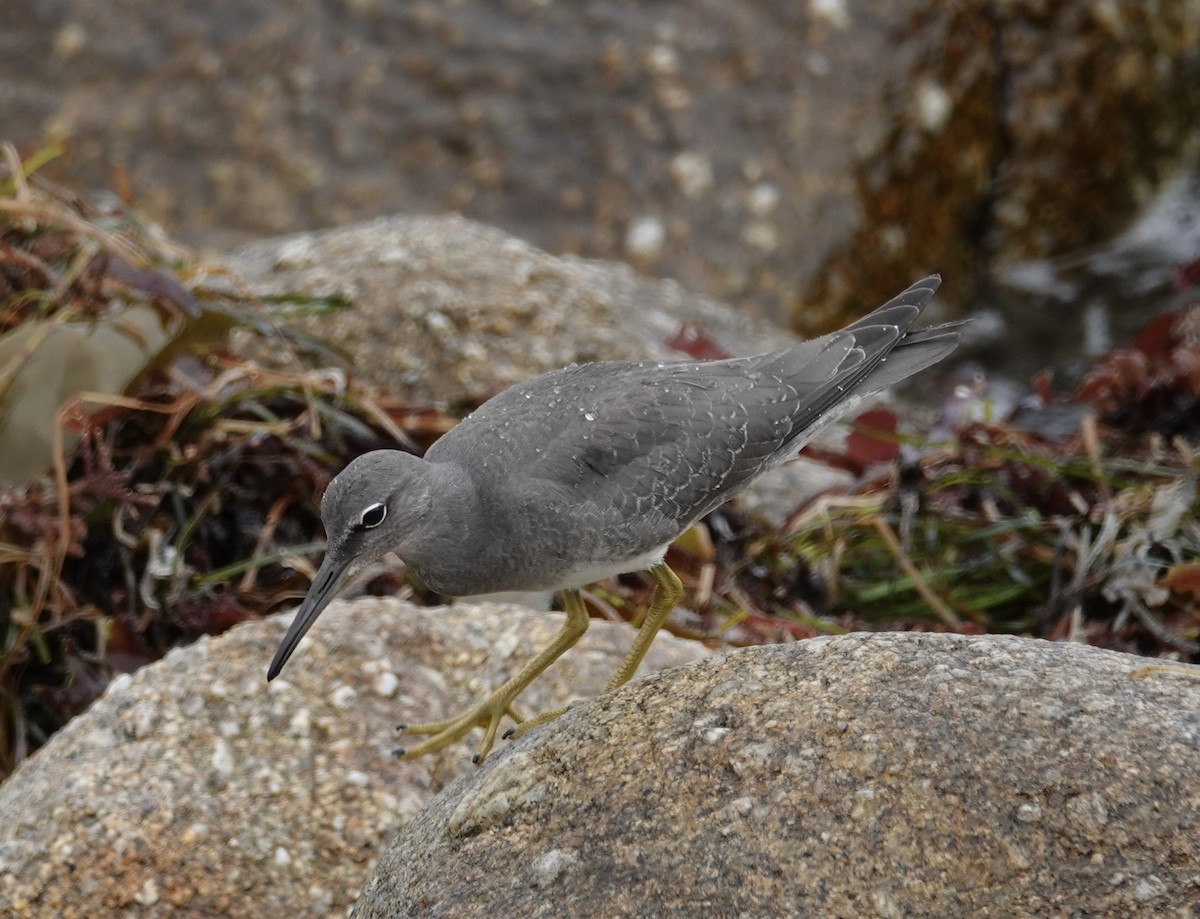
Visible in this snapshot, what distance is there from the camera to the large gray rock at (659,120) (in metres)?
6.91

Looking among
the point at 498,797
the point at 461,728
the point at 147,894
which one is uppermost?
the point at 498,797

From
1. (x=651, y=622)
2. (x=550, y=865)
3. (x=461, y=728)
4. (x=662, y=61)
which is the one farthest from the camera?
(x=662, y=61)

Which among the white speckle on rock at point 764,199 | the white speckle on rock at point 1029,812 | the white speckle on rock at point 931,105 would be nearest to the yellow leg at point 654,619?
the white speckle on rock at point 1029,812

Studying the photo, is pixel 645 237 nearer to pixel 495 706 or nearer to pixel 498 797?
pixel 495 706

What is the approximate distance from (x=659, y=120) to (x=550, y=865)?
16.9 ft

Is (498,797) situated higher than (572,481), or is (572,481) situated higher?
(572,481)

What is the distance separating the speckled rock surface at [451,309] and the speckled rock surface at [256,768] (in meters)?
1.65

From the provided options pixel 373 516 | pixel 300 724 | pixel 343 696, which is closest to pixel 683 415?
pixel 373 516

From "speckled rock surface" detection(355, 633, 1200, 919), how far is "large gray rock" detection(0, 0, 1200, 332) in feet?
14.5

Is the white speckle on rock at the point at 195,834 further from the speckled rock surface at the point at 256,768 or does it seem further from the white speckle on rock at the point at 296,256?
the white speckle on rock at the point at 296,256

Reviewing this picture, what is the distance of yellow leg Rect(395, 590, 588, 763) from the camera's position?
11.5 feet

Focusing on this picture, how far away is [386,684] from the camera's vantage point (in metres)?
3.65

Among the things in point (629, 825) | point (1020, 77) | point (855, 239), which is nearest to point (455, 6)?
point (855, 239)

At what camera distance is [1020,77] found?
7.01 metres
